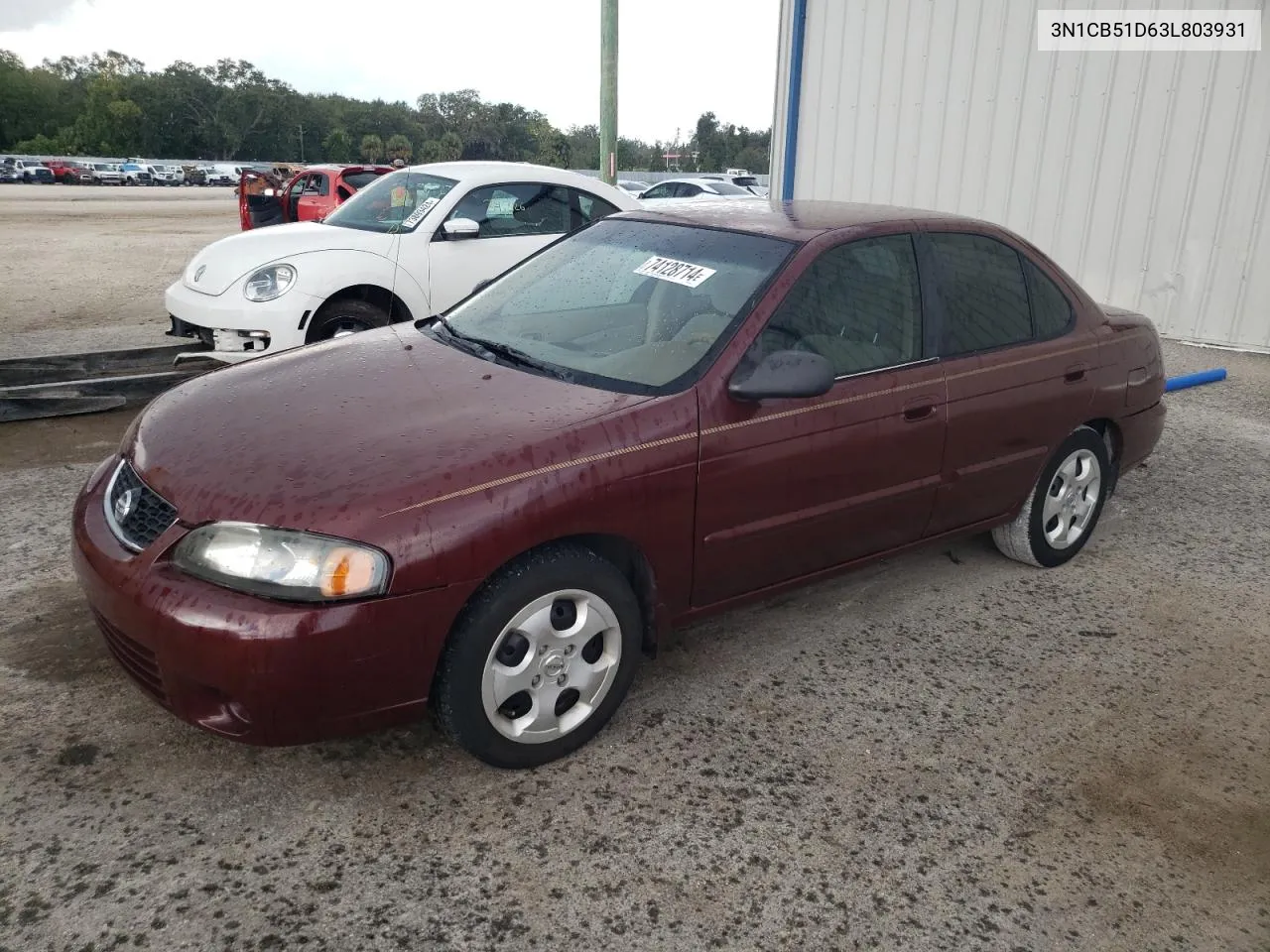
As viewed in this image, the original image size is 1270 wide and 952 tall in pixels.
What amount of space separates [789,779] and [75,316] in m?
9.68

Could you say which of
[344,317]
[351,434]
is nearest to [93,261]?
[344,317]

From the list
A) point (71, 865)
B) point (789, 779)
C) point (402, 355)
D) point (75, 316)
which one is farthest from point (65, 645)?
point (75, 316)

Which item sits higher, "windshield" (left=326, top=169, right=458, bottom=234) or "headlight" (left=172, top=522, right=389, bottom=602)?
"windshield" (left=326, top=169, right=458, bottom=234)

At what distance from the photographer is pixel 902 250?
12.0ft

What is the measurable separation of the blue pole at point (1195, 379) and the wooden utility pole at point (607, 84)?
592cm

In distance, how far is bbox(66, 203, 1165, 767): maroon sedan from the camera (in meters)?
2.44

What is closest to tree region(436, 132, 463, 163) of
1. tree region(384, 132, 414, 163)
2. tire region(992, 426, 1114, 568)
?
tree region(384, 132, 414, 163)

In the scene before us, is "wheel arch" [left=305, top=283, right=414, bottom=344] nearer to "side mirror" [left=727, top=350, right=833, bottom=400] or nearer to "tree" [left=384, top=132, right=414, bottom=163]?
"side mirror" [left=727, top=350, right=833, bottom=400]

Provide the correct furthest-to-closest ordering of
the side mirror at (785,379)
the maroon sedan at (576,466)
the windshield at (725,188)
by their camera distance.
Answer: the windshield at (725,188) → the side mirror at (785,379) → the maroon sedan at (576,466)

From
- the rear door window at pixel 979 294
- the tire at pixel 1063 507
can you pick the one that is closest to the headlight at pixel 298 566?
the rear door window at pixel 979 294

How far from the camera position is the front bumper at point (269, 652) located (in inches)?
92.9

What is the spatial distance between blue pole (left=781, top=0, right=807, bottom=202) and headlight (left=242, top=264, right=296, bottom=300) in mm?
7189

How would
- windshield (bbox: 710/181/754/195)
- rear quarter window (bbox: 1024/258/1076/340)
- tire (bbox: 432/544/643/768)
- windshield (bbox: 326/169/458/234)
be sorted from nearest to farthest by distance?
tire (bbox: 432/544/643/768) < rear quarter window (bbox: 1024/258/1076/340) < windshield (bbox: 326/169/458/234) < windshield (bbox: 710/181/754/195)

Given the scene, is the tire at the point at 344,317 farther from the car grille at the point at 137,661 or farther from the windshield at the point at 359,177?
the windshield at the point at 359,177
